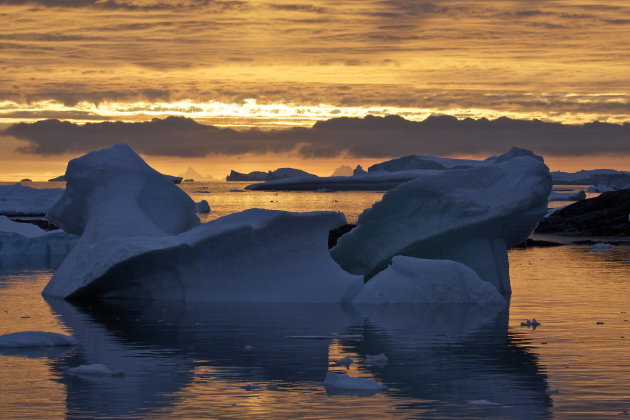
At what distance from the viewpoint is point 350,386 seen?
36.8 ft

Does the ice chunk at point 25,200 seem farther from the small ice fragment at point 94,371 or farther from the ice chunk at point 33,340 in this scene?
the small ice fragment at point 94,371

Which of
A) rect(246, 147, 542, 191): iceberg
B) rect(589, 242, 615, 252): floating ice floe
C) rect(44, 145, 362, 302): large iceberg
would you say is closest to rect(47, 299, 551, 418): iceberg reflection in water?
rect(44, 145, 362, 302): large iceberg

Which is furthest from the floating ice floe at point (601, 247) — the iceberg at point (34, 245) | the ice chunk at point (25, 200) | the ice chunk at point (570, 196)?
the ice chunk at point (570, 196)

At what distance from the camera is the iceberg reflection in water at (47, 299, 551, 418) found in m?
10.6

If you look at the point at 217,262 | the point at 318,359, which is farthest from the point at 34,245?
the point at 318,359

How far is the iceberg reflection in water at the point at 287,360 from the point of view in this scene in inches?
A: 418

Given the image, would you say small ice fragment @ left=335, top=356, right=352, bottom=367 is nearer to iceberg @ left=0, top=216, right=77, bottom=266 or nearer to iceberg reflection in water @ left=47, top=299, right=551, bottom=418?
iceberg reflection in water @ left=47, top=299, right=551, bottom=418

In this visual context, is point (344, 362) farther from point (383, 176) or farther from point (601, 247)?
point (383, 176)

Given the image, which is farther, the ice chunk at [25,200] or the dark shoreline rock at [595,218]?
the ice chunk at [25,200]

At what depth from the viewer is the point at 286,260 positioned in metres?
20.2

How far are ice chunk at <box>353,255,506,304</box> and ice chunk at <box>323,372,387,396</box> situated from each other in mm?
8196

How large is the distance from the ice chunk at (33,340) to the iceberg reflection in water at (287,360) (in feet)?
1.16

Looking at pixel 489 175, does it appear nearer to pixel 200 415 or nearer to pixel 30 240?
pixel 200 415

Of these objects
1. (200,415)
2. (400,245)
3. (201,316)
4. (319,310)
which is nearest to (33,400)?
(200,415)
